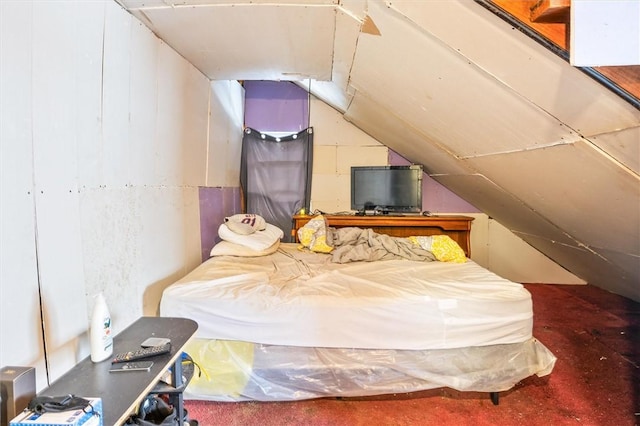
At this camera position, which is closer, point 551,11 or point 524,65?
point 551,11

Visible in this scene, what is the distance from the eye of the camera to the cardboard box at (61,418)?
0.79 m

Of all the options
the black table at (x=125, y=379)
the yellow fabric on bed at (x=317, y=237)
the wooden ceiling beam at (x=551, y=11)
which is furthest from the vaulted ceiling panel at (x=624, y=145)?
the yellow fabric on bed at (x=317, y=237)

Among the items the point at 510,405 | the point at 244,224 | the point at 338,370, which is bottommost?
the point at 510,405

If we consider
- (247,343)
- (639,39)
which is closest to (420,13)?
(639,39)

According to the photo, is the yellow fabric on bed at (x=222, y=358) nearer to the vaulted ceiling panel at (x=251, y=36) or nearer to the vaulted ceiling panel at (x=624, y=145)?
the vaulted ceiling panel at (x=251, y=36)

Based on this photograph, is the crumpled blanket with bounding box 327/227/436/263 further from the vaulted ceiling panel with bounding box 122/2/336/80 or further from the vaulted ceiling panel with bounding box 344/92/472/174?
the vaulted ceiling panel with bounding box 122/2/336/80

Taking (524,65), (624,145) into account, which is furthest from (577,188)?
(524,65)

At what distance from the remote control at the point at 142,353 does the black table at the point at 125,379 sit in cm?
2

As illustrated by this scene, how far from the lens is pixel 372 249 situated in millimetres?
2551

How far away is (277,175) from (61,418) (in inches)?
123

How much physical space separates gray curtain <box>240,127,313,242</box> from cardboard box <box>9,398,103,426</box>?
9.68 ft

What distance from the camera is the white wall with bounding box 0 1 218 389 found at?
3.27 ft

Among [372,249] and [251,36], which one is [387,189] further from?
[251,36]

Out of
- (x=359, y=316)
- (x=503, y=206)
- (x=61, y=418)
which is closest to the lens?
(x=61, y=418)
